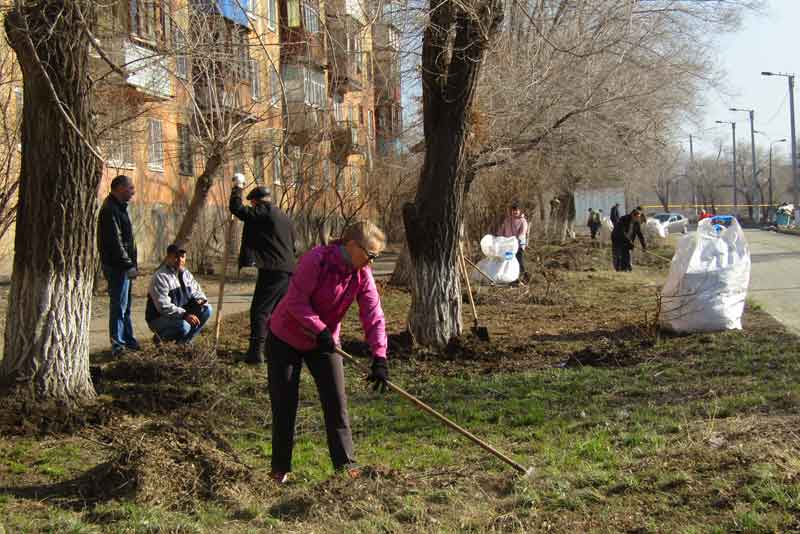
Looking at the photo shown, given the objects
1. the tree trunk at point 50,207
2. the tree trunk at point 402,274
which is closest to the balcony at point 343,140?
the tree trunk at point 402,274

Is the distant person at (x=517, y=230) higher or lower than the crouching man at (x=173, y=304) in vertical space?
higher

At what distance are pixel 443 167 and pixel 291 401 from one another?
4766 mm

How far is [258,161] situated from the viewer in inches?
700

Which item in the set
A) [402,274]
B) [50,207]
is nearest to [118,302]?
[50,207]

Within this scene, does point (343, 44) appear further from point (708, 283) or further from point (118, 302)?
point (708, 283)

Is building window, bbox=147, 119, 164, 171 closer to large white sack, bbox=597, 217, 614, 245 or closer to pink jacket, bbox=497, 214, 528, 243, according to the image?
pink jacket, bbox=497, 214, 528, 243

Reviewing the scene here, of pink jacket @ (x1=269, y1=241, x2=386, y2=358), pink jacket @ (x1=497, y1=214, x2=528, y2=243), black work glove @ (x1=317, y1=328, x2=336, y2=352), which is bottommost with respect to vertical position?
black work glove @ (x1=317, y1=328, x2=336, y2=352)

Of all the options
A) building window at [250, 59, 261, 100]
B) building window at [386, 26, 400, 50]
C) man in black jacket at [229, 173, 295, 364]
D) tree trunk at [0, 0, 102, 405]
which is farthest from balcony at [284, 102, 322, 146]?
tree trunk at [0, 0, 102, 405]

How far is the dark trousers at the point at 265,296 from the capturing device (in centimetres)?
867

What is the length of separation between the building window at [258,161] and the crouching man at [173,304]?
7.21 m

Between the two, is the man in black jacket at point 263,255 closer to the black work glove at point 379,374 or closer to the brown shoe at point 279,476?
the brown shoe at point 279,476

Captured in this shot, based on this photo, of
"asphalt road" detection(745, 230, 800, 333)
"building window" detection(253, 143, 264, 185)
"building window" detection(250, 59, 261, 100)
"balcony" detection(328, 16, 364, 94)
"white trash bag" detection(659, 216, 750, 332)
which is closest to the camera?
"balcony" detection(328, 16, 364, 94)

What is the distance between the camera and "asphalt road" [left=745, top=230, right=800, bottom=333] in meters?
12.3

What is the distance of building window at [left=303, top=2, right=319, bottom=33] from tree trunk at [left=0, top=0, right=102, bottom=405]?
323cm
